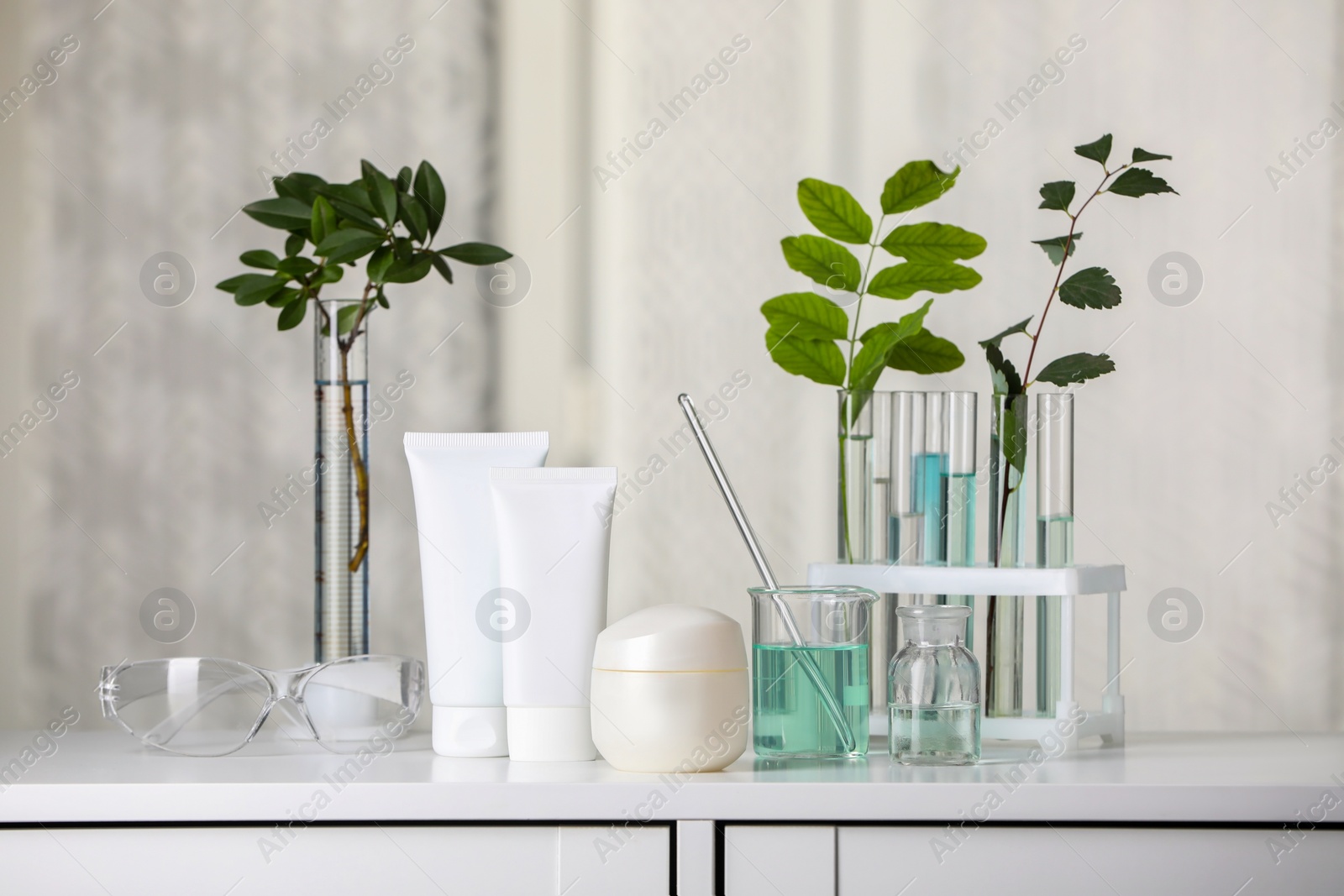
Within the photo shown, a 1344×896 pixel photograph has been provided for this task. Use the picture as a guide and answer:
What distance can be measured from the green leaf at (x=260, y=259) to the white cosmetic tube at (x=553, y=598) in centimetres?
26

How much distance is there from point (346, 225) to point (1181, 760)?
66cm

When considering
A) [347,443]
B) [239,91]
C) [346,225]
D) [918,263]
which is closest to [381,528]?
[347,443]

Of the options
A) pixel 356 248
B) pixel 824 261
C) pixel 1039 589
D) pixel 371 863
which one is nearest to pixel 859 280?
pixel 824 261

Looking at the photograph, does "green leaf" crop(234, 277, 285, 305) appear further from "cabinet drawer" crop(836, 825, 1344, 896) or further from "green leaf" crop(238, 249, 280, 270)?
"cabinet drawer" crop(836, 825, 1344, 896)

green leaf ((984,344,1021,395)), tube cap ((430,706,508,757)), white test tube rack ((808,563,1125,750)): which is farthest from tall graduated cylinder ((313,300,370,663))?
green leaf ((984,344,1021,395))

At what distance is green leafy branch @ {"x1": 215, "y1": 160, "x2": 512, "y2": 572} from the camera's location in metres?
0.79

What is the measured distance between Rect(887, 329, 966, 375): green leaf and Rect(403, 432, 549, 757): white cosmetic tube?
263mm

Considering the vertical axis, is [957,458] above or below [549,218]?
below

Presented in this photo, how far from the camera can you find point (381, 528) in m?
0.95

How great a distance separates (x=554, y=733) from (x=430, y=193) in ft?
Answer: 1.30

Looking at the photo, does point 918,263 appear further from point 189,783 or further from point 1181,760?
point 189,783

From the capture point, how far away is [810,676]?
693 mm

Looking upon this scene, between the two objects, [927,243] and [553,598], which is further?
[927,243]

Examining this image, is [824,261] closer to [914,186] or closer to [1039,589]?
[914,186]
